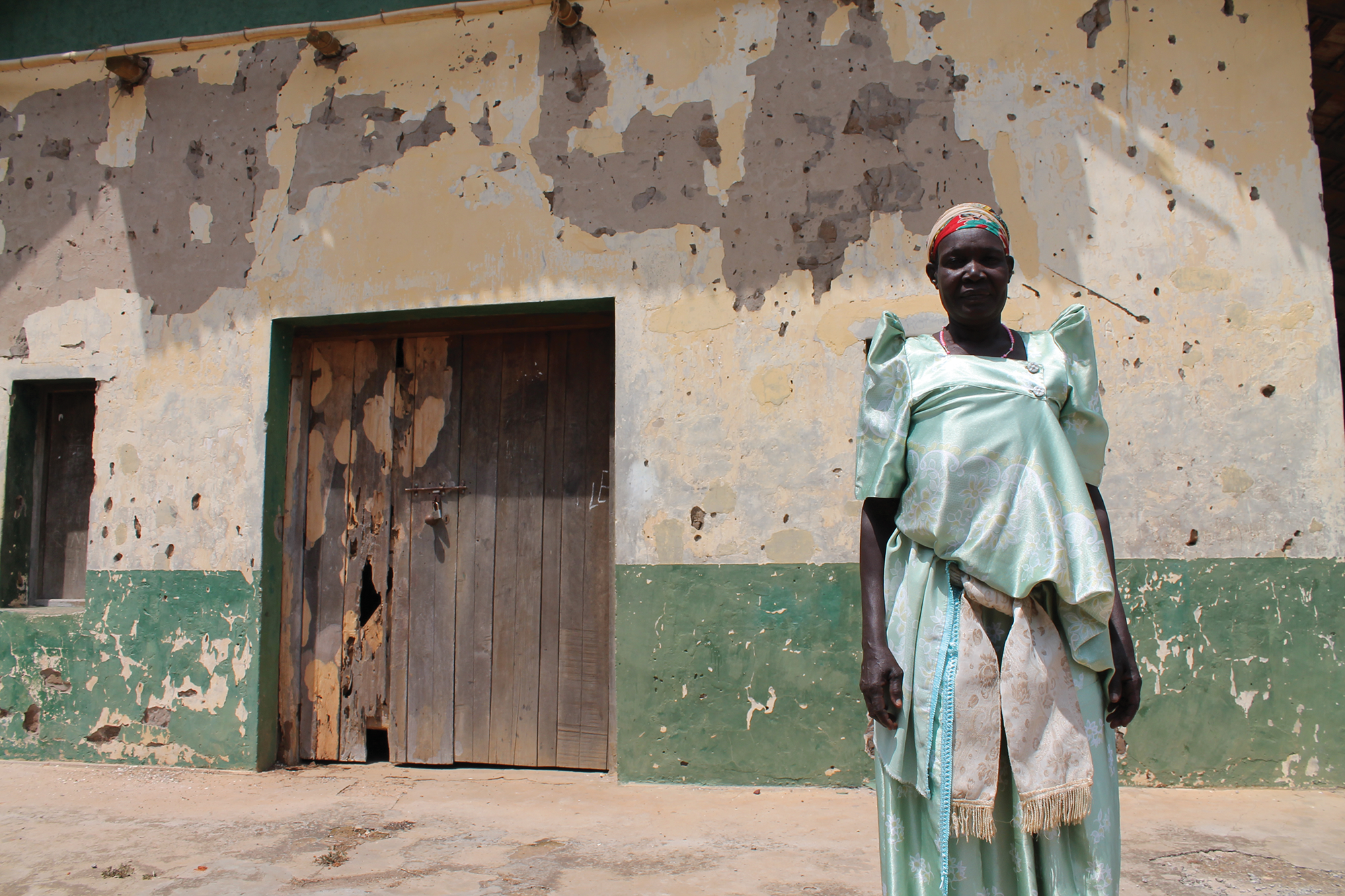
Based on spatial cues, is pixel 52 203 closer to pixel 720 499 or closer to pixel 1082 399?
pixel 720 499

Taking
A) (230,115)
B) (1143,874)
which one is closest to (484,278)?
(230,115)

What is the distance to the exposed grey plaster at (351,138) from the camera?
411 cm

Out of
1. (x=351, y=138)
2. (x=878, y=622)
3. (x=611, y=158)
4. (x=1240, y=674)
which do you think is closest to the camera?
(x=878, y=622)

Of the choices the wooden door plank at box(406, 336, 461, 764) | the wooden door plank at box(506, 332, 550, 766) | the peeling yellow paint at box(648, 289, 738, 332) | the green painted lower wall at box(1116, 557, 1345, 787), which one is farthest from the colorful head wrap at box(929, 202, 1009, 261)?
the wooden door plank at box(406, 336, 461, 764)

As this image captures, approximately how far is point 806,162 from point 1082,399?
2.35 m

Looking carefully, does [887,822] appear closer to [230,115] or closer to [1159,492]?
[1159,492]

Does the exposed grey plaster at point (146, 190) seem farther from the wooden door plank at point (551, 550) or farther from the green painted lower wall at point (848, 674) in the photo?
the green painted lower wall at point (848, 674)

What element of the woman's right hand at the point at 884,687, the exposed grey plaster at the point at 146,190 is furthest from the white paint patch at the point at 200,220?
the woman's right hand at the point at 884,687

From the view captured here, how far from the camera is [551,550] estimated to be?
4.03 m

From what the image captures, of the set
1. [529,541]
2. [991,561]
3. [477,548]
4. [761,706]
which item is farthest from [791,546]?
[991,561]

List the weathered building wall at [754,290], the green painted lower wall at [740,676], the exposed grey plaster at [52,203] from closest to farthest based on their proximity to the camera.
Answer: the weathered building wall at [754,290]
the green painted lower wall at [740,676]
the exposed grey plaster at [52,203]

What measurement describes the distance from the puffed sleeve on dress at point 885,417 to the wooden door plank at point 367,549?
299 cm

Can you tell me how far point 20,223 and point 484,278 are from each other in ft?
8.63

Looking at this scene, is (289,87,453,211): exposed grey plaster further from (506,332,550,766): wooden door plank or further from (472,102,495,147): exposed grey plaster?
(506,332,550,766): wooden door plank
